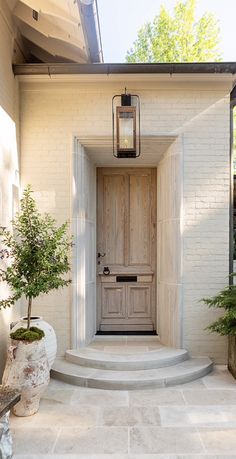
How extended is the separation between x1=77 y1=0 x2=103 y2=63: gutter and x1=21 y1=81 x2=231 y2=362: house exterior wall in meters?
0.54

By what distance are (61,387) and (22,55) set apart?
12.4 feet

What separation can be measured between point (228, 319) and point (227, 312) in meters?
0.10

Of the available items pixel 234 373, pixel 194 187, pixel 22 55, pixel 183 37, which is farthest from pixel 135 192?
pixel 183 37

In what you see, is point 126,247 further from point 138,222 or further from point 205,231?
point 205,231

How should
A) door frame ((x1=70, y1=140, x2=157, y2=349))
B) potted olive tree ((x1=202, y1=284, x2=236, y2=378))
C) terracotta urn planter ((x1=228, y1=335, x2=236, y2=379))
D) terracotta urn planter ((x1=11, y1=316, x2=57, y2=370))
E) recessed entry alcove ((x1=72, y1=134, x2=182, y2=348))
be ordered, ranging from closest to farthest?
1. terracotta urn planter ((x1=11, y1=316, x2=57, y2=370))
2. potted olive tree ((x1=202, y1=284, x2=236, y2=378))
3. terracotta urn planter ((x1=228, y1=335, x2=236, y2=379))
4. door frame ((x1=70, y1=140, x2=157, y2=349))
5. recessed entry alcove ((x1=72, y1=134, x2=182, y2=348))

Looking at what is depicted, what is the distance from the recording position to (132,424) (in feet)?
9.00

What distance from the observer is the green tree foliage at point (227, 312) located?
357 cm

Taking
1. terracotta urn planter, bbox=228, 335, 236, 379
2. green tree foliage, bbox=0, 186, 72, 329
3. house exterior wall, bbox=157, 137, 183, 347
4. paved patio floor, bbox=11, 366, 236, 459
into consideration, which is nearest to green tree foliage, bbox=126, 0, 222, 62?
house exterior wall, bbox=157, 137, 183, 347

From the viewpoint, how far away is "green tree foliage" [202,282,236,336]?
357 centimetres

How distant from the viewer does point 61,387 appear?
3.45 m

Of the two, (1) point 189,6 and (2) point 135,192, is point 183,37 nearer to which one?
(1) point 189,6

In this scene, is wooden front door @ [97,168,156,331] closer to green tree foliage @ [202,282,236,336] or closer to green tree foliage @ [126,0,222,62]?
green tree foliage @ [202,282,236,336]

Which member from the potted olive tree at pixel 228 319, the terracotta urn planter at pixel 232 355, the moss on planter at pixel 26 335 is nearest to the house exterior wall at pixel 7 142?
the moss on planter at pixel 26 335

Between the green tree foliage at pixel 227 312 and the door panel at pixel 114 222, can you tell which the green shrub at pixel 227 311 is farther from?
the door panel at pixel 114 222
